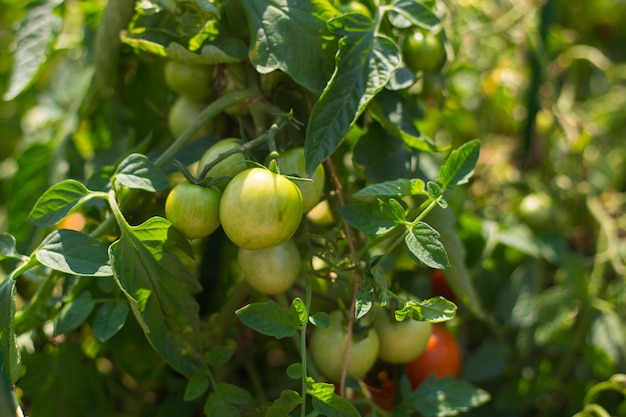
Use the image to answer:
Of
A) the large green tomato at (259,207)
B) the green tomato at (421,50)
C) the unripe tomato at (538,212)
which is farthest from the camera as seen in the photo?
the unripe tomato at (538,212)

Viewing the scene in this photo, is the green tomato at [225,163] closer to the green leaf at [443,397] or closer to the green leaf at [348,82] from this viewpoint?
the green leaf at [348,82]

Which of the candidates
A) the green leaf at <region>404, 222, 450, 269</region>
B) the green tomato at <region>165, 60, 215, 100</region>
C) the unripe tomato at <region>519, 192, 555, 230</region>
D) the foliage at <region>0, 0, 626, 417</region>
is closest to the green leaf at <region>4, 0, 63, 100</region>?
the foliage at <region>0, 0, 626, 417</region>

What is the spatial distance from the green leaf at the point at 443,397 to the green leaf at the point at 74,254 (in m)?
0.33

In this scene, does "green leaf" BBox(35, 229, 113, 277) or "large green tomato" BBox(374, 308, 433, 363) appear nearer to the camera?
"green leaf" BBox(35, 229, 113, 277)

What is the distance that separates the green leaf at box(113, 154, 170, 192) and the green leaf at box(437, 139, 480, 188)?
25 cm

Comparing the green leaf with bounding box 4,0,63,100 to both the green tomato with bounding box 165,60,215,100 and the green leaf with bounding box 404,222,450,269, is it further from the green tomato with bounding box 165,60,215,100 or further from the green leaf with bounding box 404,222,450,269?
the green leaf with bounding box 404,222,450,269

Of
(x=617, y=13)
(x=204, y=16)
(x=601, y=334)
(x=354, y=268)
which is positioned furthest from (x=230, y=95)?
(x=617, y=13)

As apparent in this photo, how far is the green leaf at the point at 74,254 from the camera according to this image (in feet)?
1.85

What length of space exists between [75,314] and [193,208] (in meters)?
0.16

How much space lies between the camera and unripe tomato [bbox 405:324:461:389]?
793 mm

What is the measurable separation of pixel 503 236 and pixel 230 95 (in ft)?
1.53

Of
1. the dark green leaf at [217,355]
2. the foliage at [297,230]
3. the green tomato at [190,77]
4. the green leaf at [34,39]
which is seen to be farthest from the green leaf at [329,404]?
the green leaf at [34,39]

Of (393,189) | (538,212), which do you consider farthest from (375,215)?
(538,212)

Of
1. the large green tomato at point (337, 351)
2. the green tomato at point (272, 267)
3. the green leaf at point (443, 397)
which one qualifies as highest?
the green tomato at point (272, 267)
